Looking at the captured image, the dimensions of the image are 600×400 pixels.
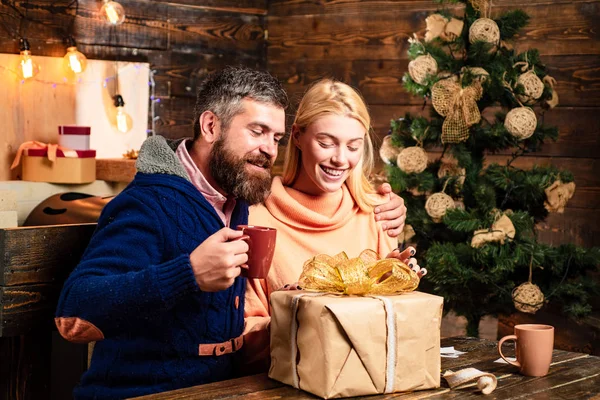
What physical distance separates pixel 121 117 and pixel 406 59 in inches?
68.4

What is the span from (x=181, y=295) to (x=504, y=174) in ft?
7.98

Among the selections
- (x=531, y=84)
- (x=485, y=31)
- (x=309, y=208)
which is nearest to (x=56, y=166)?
(x=485, y=31)

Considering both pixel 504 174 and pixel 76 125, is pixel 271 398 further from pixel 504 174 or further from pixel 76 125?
pixel 76 125

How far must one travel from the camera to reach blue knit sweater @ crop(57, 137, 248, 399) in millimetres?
1823

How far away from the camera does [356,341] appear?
1.68m

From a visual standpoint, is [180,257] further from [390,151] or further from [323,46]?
[323,46]

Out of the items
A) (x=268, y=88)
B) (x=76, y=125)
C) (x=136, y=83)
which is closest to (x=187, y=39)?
(x=136, y=83)

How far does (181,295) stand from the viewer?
1764 millimetres

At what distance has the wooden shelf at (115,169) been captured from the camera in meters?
4.93

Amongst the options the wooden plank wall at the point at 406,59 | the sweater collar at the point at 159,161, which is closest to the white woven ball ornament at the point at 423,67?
the wooden plank wall at the point at 406,59

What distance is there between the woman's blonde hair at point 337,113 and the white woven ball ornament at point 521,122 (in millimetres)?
1482

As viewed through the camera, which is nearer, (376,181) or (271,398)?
(271,398)

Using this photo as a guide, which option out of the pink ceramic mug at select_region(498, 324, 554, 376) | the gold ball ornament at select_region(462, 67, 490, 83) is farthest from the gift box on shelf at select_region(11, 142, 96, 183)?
the pink ceramic mug at select_region(498, 324, 554, 376)

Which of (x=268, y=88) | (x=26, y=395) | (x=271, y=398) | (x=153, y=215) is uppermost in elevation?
(x=268, y=88)
